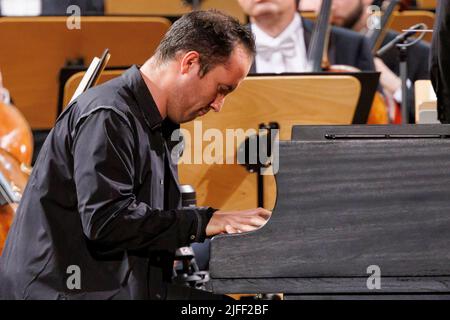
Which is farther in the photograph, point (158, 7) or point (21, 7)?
point (158, 7)

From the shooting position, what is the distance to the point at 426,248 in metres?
1.82

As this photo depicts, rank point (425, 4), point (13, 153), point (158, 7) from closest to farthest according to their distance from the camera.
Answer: point (13, 153) → point (158, 7) → point (425, 4)

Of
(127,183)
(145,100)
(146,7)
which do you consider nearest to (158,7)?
(146,7)

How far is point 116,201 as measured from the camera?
201cm

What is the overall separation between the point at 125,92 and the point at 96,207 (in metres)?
0.33

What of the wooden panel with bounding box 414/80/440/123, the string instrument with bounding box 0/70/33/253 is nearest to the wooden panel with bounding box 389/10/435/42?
the wooden panel with bounding box 414/80/440/123

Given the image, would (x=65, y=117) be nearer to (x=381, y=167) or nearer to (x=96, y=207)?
(x=96, y=207)

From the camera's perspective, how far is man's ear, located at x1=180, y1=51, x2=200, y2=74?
7.00 ft

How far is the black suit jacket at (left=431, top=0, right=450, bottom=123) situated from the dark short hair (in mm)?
426

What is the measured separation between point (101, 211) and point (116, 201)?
0.13 ft

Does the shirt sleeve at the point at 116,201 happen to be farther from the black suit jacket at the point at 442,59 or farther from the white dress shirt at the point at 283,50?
the white dress shirt at the point at 283,50

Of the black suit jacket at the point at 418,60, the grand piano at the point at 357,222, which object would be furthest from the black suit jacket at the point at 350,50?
the grand piano at the point at 357,222

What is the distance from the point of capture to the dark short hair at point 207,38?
7.00 ft

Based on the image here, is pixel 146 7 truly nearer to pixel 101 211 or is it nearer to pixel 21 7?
pixel 21 7
